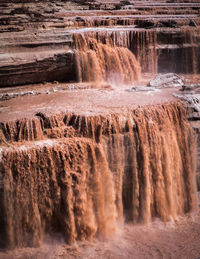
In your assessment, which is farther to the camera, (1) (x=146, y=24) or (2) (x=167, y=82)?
(1) (x=146, y=24)

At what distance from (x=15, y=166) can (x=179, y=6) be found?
41.1ft

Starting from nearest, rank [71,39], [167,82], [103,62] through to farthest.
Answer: [167,82]
[71,39]
[103,62]

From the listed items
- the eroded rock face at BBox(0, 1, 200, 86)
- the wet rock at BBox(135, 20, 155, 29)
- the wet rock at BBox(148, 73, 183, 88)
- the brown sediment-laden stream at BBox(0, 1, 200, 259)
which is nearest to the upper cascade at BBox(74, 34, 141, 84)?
the eroded rock face at BBox(0, 1, 200, 86)

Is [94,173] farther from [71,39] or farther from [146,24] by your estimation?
[146,24]

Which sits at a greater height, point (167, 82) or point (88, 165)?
point (167, 82)

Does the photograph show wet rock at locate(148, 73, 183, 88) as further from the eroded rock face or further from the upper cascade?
the eroded rock face

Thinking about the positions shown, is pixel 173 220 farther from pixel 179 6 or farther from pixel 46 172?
pixel 179 6

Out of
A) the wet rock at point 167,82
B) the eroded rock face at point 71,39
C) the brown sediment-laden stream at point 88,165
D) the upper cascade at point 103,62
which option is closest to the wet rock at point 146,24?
the eroded rock face at point 71,39

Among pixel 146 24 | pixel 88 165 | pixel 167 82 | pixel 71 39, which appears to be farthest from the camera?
pixel 146 24

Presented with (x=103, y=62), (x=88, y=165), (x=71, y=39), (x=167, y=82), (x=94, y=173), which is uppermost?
(x=71, y=39)

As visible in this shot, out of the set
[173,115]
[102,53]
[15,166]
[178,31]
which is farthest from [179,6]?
[15,166]

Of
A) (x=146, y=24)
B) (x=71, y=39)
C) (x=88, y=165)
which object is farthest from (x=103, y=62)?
(x=88, y=165)

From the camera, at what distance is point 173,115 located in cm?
805

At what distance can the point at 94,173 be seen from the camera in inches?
283
